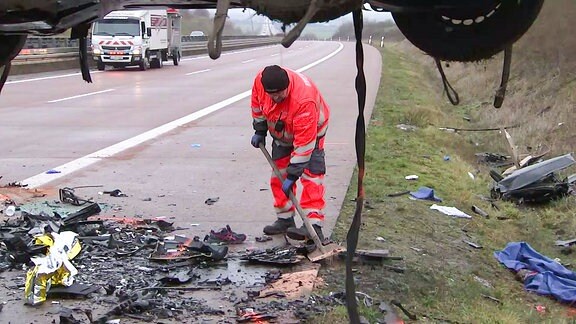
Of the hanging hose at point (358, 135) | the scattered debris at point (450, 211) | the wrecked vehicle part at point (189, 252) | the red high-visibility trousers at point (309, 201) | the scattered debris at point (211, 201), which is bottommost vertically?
the scattered debris at point (450, 211)

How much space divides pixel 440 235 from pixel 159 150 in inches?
186

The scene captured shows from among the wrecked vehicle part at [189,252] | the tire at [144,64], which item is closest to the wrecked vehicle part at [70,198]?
the wrecked vehicle part at [189,252]

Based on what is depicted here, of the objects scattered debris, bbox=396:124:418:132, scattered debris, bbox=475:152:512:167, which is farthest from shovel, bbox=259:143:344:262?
scattered debris, bbox=396:124:418:132

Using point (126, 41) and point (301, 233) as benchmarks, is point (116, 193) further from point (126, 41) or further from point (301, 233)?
point (126, 41)

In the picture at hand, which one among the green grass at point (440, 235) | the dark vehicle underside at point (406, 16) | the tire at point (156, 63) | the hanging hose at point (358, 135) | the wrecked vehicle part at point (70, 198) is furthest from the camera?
the tire at point (156, 63)

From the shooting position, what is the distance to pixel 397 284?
550 centimetres

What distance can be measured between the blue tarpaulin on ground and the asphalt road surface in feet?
5.47

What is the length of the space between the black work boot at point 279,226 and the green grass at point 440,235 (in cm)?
41

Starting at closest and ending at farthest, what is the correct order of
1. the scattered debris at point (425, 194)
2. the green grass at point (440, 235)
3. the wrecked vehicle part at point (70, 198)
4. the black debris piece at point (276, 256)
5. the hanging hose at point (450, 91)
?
the hanging hose at point (450, 91), the green grass at point (440, 235), the black debris piece at point (276, 256), the wrecked vehicle part at point (70, 198), the scattered debris at point (425, 194)

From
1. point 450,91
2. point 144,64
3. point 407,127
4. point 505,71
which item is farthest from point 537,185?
point 144,64

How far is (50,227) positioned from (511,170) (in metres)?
7.39

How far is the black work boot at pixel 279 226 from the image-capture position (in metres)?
6.27

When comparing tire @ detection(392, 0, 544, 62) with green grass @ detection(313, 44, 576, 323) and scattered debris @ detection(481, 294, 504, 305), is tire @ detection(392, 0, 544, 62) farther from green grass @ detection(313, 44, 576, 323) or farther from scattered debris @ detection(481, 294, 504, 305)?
scattered debris @ detection(481, 294, 504, 305)

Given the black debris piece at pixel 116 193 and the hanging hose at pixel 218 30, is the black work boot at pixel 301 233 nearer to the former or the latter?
the black debris piece at pixel 116 193
